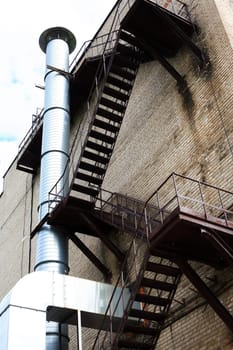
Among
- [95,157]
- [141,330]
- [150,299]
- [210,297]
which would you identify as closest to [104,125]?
[95,157]

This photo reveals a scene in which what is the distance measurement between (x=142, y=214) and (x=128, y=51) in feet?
16.0

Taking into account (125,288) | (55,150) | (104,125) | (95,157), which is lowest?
(125,288)

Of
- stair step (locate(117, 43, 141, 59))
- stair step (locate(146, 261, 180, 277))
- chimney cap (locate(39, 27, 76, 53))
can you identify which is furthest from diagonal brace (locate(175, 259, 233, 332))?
chimney cap (locate(39, 27, 76, 53))

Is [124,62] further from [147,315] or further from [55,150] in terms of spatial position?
[147,315]

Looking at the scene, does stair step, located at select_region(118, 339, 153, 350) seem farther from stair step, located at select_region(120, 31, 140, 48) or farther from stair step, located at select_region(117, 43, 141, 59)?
stair step, located at select_region(120, 31, 140, 48)

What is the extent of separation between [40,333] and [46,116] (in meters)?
7.23

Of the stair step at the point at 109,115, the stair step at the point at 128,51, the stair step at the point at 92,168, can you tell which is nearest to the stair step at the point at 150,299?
the stair step at the point at 92,168

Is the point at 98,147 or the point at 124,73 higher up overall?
the point at 124,73

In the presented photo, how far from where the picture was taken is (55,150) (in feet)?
45.2

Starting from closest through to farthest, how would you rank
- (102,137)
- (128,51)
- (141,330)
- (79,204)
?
(141,330) < (79,204) < (102,137) < (128,51)

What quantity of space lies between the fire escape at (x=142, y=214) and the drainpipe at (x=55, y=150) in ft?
1.07

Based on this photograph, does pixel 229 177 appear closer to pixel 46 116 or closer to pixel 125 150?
pixel 125 150

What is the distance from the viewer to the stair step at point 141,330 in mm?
8977

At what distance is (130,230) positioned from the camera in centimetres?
1033
